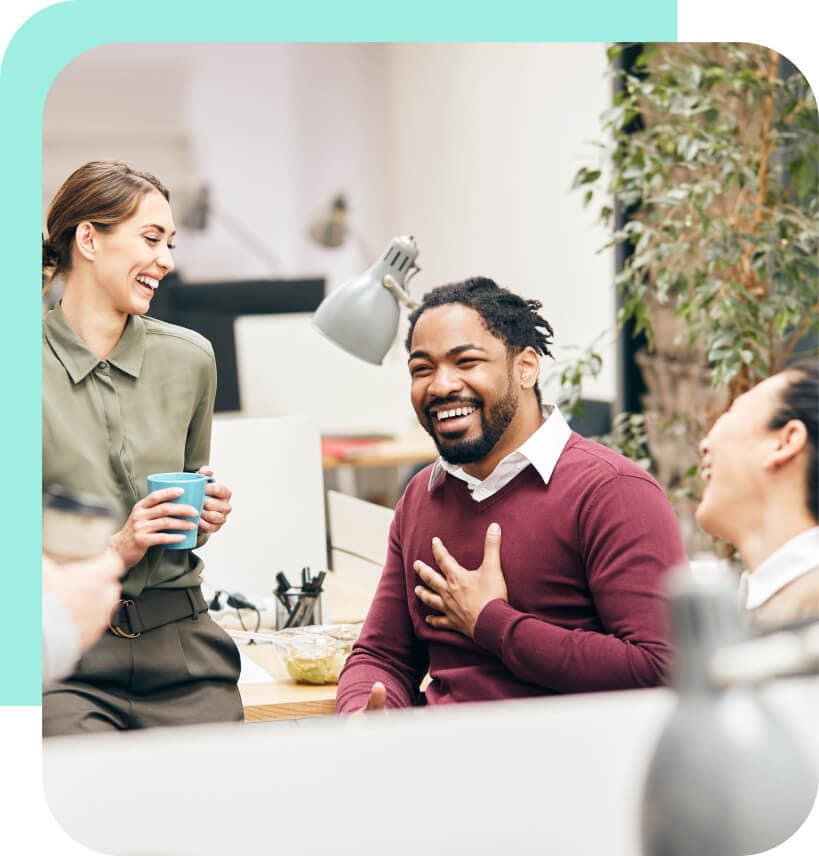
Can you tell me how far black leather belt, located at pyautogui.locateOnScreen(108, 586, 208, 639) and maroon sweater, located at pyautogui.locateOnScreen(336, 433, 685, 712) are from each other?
213 mm

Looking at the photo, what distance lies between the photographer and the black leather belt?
1.31 meters

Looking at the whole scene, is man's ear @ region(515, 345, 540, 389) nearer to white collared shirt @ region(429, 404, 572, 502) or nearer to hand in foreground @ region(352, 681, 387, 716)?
white collared shirt @ region(429, 404, 572, 502)

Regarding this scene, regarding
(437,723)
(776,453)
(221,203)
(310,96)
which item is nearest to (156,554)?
(437,723)

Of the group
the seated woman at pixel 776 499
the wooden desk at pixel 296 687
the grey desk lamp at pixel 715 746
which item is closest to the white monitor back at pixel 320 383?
the wooden desk at pixel 296 687

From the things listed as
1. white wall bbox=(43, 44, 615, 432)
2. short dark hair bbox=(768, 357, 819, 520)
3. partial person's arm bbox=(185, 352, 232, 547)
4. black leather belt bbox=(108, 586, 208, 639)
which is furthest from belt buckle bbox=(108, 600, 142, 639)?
short dark hair bbox=(768, 357, 819, 520)

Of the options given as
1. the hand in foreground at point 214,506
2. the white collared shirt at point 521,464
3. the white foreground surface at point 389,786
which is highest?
the white collared shirt at point 521,464

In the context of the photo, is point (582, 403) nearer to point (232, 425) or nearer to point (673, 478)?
point (232, 425)

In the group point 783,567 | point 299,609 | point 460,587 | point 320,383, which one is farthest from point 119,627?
point 783,567

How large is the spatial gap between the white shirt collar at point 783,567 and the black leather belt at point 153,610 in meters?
0.59

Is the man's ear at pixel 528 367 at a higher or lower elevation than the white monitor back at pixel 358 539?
higher

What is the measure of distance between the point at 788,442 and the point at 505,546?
0.34 m

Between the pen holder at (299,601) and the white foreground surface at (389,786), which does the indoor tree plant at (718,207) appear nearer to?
the pen holder at (299,601)

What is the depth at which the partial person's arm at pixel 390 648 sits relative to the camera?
4.75 ft

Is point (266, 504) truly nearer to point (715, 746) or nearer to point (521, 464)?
point (521, 464)
